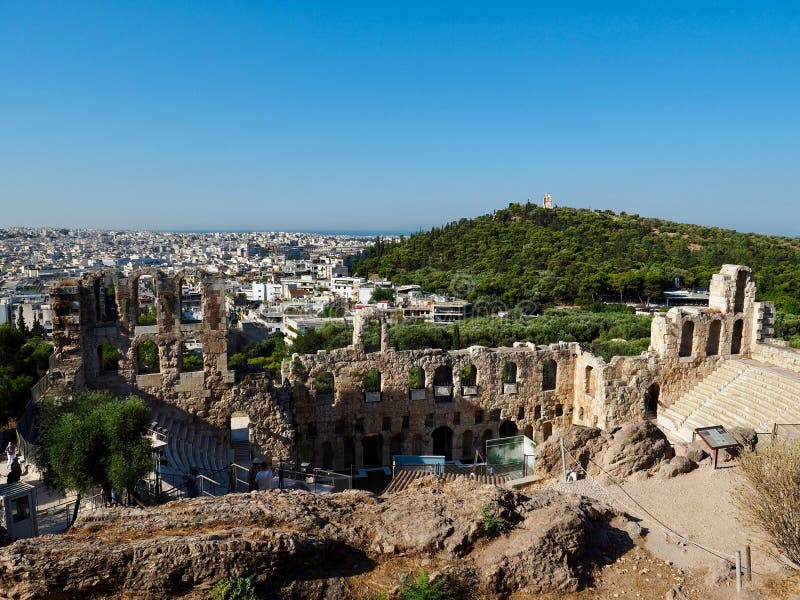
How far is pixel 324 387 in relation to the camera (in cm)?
3103

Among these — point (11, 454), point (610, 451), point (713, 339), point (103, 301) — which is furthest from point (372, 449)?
point (713, 339)

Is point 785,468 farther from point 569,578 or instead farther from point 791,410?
point 791,410

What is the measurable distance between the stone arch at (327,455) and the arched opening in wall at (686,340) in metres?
15.8

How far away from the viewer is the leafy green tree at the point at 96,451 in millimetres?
12266

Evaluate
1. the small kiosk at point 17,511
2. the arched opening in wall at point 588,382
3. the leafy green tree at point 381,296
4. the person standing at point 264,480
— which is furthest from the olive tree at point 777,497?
the leafy green tree at point 381,296

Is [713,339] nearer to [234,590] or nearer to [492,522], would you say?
[492,522]

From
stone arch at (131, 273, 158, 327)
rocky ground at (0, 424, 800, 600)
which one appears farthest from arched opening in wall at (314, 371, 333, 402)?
rocky ground at (0, 424, 800, 600)

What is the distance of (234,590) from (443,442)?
58.3 feet

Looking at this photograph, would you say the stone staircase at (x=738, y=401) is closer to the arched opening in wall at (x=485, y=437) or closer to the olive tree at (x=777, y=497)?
the arched opening in wall at (x=485, y=437)

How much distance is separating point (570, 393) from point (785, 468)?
14680mm

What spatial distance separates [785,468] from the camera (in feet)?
33.6

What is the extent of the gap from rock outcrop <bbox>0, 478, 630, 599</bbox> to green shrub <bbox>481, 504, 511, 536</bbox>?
65mm

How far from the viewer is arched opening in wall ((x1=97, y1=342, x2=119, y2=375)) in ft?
61.7

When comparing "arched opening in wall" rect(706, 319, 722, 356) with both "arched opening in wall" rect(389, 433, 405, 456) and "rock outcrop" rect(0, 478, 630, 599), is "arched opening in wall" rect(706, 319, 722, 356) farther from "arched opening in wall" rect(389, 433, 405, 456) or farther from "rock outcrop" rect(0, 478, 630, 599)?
"rock outcrop" rect(0, 478, 630, 599)
